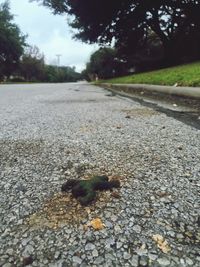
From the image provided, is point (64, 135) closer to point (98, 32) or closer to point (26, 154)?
point (26, 154)

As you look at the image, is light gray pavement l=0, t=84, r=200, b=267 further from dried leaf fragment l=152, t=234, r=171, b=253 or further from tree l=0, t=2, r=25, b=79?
tree l=0, t=2, r=25, b=79

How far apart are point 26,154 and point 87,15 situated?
59.7 ft

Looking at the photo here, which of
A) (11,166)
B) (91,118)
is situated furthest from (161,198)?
(91,118)

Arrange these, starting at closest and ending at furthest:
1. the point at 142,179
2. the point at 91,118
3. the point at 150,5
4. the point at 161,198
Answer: the point at 161,198, the point at 142,179, the point at 91,118, the point at 150,5

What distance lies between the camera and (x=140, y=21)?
62.2ft

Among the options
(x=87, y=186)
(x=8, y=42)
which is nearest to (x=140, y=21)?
(x=87, y=186)

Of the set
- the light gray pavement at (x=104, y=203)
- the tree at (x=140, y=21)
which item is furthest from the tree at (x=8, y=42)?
the light gray pavement at (x=104, y=203)

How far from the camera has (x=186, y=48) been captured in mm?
19125

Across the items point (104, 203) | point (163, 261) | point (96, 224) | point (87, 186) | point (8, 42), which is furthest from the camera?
point (8, 42)

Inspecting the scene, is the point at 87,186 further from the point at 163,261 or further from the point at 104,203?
the point at 163,261

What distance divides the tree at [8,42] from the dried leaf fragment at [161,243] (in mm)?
40810

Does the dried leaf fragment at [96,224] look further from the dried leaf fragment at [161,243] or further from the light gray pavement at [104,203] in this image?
the dried leaf fragment at [161,243]

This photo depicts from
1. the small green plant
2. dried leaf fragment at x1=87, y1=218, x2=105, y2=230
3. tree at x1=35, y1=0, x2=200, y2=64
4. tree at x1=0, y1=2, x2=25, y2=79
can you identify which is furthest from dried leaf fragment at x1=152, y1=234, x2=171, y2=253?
tree at x1=0, y1=2, x2=25, y2=79

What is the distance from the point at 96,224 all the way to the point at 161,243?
242 millimetres
